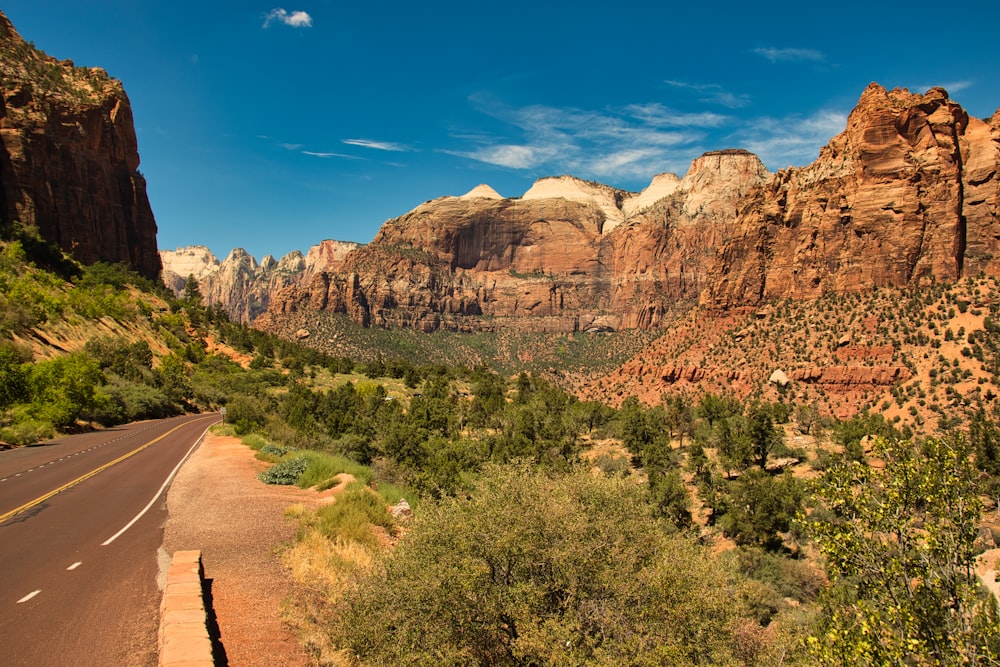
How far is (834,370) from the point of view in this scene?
2331 inches

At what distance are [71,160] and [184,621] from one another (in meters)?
104

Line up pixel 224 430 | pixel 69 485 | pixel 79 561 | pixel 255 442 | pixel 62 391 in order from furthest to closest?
pixel 224 430, pixel 62 391, pixel 255 442, pixel 69 485, pixel 79 561

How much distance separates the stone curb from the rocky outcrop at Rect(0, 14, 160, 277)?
286 feet

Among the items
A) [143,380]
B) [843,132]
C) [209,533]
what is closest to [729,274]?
[843,132]

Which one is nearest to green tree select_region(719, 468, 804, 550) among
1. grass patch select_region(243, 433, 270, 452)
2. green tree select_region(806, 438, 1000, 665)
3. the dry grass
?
green tree select_region(806, 438, 1000, 665)

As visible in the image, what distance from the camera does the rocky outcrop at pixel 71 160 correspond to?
7288cm

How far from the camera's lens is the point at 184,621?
709 centimetres

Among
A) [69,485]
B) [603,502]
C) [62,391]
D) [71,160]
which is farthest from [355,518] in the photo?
[71,160]

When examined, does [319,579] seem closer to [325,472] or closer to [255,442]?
[325,472]

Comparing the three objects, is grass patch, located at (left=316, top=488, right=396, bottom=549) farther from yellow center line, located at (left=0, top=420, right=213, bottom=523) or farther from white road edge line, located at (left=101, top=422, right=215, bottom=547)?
yellow center line, located at (left=0, top=420, right=213, bottom=523)

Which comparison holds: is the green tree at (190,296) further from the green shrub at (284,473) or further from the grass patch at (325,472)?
the green shrub at (284,473)

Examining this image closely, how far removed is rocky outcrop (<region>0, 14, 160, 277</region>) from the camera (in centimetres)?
7288

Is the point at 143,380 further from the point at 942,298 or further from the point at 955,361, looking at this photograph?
the point at 942,298

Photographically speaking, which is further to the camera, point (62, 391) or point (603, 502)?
point (62, 391)
